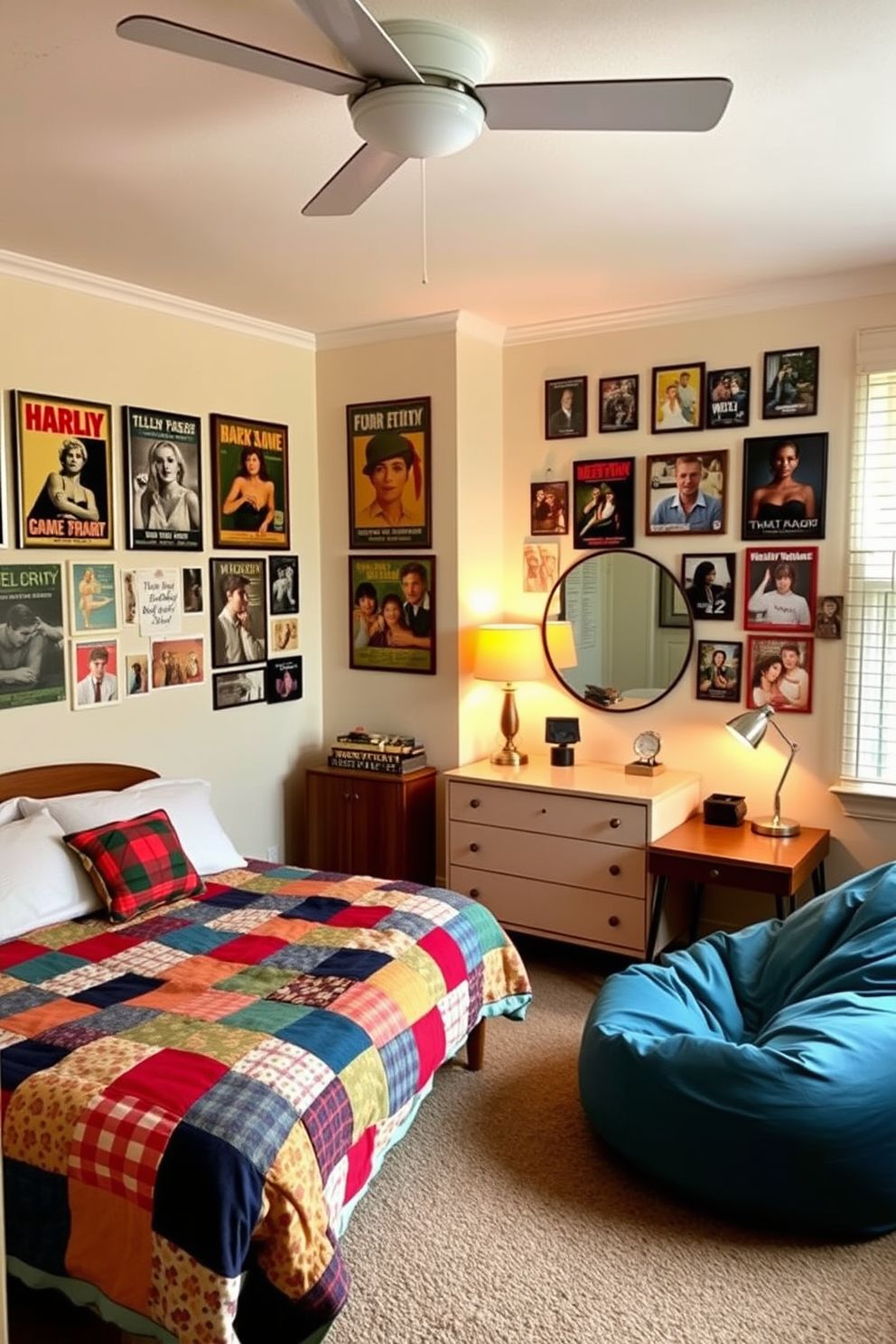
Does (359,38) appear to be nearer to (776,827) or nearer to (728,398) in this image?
(728,398)

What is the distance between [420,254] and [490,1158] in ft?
9.03

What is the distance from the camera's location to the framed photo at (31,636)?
10.8ft

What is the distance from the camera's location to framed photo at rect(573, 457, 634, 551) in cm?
411

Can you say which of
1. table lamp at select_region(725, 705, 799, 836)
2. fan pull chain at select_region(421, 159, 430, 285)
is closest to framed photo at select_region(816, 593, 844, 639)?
table lamp at select_region(725, 705, 799, 836)

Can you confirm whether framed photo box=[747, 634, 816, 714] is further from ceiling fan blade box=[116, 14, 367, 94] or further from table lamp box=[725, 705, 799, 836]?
ceiling fan blade box=[116, 14, 367, 94]

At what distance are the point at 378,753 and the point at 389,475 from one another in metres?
1.21

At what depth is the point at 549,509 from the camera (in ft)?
14.2

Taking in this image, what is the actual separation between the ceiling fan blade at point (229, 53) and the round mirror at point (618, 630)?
2.55m

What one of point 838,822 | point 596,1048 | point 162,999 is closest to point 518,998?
point 596,1048

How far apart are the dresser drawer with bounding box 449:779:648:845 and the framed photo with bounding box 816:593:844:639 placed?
3.13 feet

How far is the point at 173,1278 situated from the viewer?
1.77 meters

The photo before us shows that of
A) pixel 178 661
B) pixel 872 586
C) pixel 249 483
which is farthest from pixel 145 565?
pixel 872 586

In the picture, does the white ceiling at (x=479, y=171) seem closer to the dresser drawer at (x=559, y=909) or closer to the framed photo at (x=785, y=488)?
the framed photo at (x=785, y=488)

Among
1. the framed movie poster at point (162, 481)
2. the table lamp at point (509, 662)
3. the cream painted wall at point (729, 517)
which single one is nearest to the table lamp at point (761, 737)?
the cream painted wall at point (729, 517)
